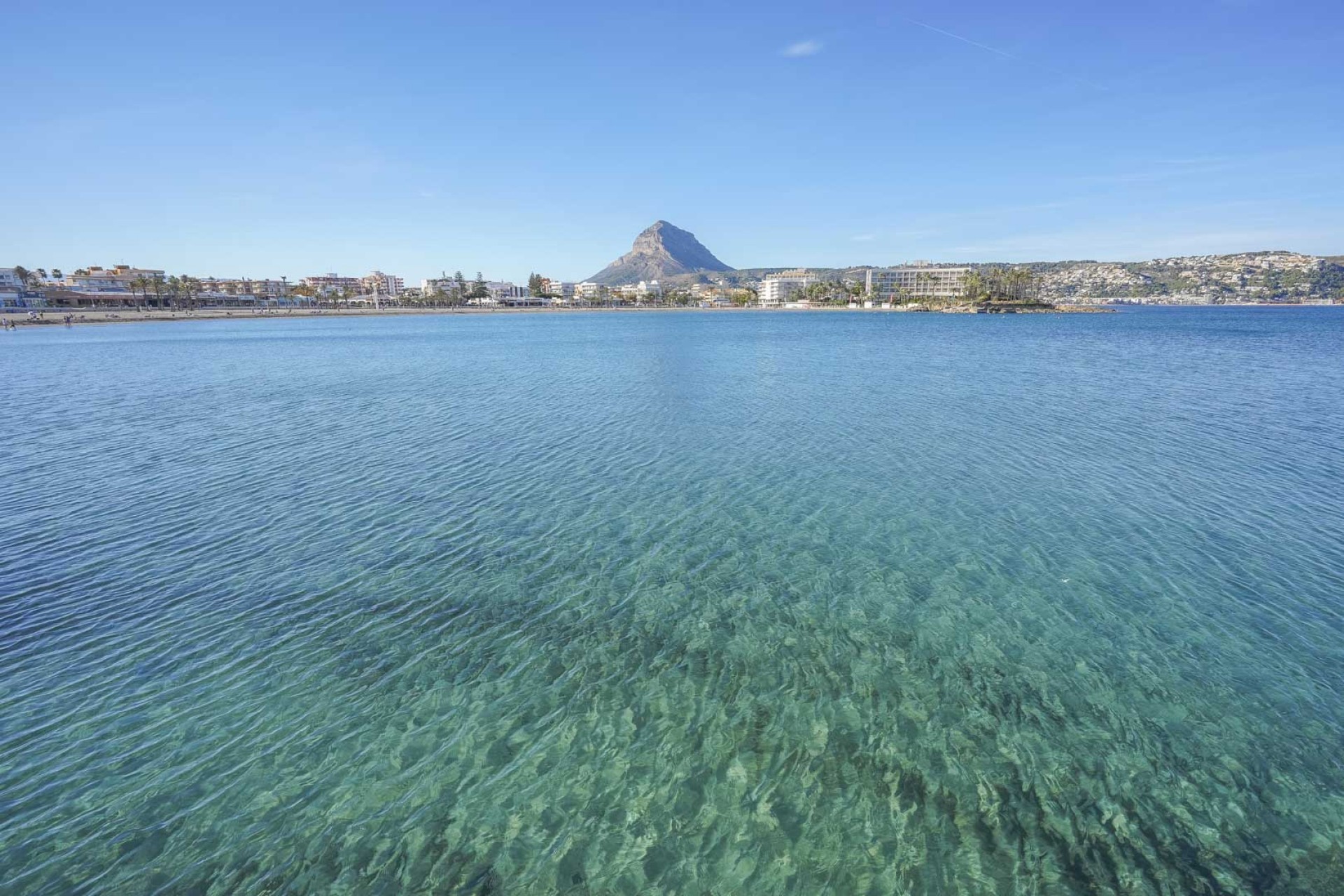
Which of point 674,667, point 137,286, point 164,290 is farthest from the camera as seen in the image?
point 164,290

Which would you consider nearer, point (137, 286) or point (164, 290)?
point (137, 286)

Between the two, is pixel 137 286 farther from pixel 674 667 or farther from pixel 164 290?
pixel 674 667

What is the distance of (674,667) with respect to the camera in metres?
10.6

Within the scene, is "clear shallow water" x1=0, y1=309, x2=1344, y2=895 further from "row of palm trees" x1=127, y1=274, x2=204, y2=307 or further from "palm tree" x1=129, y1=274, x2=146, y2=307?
"row of palm trees" x1=127, y1=274, x2=204, y2=307

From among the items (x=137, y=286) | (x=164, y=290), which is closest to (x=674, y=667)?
(x=137, y=286)

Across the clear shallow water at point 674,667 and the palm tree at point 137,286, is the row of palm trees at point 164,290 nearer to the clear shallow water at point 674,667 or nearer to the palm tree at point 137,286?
the palm tree at point 137,286

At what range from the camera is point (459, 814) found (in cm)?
769

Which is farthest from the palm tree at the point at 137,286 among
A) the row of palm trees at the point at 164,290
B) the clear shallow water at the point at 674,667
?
the clear shallow water at the point at 674,667

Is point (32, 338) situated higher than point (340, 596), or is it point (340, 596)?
point (32, 338)

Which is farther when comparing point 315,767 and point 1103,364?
point 1103,364

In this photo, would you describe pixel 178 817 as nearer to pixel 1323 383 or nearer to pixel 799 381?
pixel 799 381

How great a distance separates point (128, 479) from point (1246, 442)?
45.5 metres

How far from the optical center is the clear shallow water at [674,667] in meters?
7.22

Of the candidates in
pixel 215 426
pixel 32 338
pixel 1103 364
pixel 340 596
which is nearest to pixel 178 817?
pixel 340 596
